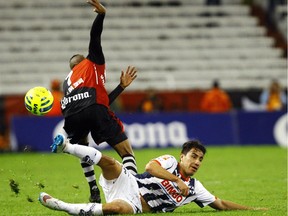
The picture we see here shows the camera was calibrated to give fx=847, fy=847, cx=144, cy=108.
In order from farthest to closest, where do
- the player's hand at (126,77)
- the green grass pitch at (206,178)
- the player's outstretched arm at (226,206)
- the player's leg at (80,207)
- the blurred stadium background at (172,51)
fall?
the blurred stadium background at (172,51) < the player's hand at (126,77) < the green grass pitch at (206,178) < the player's outstretched arm at (226,206) < the player's leg at (80,207)

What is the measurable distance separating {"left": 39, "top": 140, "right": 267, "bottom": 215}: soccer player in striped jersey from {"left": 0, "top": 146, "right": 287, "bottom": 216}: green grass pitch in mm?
255

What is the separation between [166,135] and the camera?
22.4 meters

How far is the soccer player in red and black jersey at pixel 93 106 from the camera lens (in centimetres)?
1060

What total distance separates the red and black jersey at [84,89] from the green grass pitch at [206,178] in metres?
1.12

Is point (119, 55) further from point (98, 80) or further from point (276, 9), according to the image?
point (98, 80)

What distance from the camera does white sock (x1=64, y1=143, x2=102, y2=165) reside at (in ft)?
29.8

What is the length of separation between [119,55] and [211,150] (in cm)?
732

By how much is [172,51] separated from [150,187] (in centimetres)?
1946

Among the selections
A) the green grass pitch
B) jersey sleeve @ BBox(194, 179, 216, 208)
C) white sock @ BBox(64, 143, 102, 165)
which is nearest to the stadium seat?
the green grass pitch

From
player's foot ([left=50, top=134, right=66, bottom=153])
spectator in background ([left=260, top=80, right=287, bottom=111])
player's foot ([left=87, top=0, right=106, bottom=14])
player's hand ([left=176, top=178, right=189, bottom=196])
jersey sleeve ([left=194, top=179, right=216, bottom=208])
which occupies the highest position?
player's foot ([left=87, top=0, right=106, bottom=14])

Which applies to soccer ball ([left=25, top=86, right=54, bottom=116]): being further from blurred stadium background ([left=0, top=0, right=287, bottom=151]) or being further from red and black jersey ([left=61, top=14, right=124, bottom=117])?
blurred stadium background ([left=0, top=0, right=287, bottom=151])

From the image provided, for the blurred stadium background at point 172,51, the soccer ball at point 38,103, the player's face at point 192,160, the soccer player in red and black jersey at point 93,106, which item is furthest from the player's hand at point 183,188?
the blurred stadium background at point 172,51

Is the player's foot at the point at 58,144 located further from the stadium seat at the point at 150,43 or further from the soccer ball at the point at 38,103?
the stadium seat at the point at 150,43

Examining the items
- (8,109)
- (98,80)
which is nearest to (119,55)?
(8,109)
